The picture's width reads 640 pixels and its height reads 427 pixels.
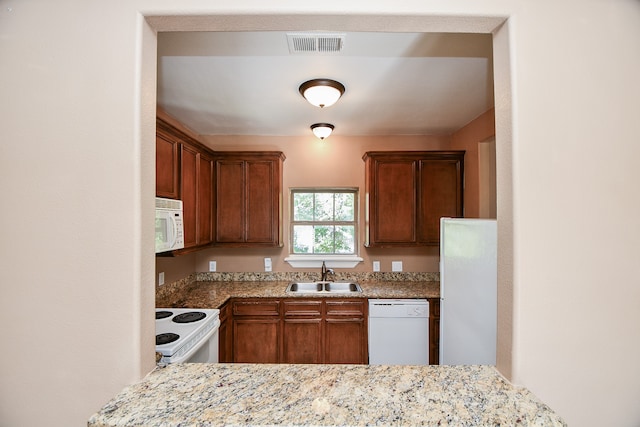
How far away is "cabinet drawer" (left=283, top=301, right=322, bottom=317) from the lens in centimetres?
302

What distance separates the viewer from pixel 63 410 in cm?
88

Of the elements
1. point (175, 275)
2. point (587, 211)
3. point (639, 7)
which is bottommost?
point (175, 275)

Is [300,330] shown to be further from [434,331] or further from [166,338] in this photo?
[166,338]

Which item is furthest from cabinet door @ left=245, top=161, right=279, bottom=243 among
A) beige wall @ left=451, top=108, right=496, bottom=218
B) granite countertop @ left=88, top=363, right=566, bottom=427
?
granite countertop @ left=88, top=363, right=566, bottom=427

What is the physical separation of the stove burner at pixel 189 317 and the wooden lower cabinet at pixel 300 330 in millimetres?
671

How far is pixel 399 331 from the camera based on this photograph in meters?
2.91

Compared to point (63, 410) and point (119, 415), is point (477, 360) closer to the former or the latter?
point (119, 415)

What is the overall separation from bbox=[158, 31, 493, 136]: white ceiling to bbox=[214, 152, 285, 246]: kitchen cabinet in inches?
16.9

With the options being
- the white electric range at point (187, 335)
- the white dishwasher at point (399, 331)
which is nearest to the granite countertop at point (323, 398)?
the white electric range at point (187, 335)

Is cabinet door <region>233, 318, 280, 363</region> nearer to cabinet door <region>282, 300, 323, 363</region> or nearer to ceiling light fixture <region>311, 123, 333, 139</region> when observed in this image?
cabinet door <region>282, 300, 323, 363</region>

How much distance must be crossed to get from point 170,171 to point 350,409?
2209 mm

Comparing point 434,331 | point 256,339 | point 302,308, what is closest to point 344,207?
point 302,308

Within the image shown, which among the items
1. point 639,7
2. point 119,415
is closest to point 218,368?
point 119,415

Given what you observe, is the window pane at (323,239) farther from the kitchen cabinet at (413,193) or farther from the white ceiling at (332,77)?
the white ceiling at (332,77)
